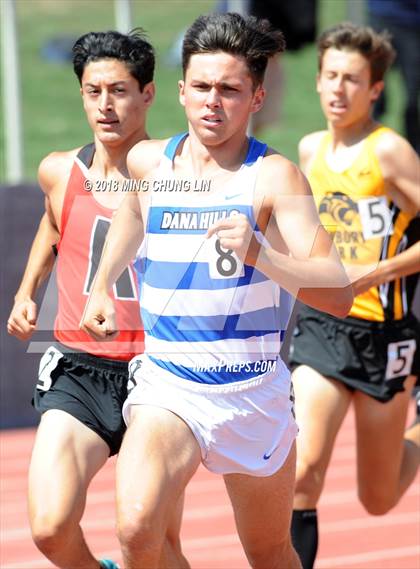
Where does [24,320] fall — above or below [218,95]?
below

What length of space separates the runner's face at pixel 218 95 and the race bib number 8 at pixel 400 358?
1964mm

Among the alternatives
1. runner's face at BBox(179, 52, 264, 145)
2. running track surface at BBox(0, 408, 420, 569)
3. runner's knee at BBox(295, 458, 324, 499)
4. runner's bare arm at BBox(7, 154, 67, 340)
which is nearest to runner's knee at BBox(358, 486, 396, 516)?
running track surface at BBox(0, 408, 420, 569)

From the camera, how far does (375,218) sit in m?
6.00

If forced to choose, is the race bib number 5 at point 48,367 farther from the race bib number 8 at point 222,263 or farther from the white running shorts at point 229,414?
the race bib number 8 at point 222,263

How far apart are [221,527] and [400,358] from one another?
63.2 inches

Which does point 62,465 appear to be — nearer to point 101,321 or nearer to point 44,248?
point 101,321

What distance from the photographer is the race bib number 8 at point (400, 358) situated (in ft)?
20.0

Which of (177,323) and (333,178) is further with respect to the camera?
(333,178)

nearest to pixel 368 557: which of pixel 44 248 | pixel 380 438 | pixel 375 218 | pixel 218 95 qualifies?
pixel 380 438

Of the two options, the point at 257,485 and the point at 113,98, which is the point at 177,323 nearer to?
the point at 257,485

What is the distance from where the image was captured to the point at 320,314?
6156 millimetres

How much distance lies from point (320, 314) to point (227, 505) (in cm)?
193

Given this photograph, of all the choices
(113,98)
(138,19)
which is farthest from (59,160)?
(138,19)

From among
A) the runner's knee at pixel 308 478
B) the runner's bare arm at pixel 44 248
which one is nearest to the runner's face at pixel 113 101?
the runner's bare arm at pixel 44 248
